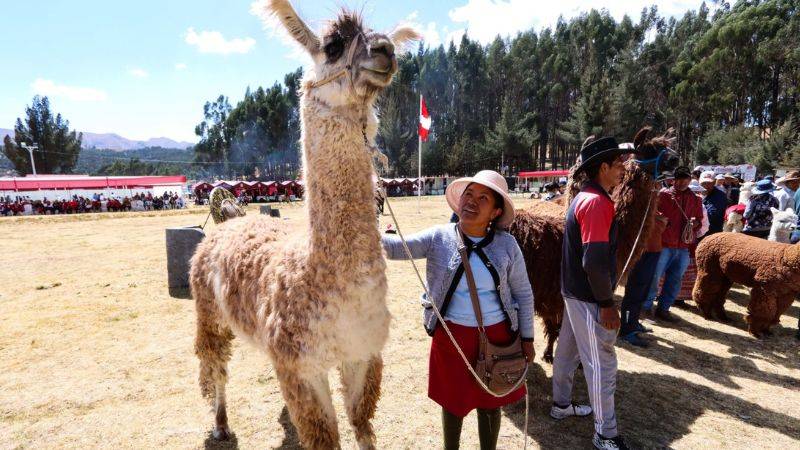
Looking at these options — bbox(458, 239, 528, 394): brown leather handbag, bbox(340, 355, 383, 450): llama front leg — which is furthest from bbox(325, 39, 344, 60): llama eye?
bbox(340, 355, 383, 450): llama front leg

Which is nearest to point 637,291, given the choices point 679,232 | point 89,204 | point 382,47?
point 679,232

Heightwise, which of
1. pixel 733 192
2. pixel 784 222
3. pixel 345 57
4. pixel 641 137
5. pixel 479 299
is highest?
pixel 345 57

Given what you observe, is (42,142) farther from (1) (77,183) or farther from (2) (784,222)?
(2) (784,222)

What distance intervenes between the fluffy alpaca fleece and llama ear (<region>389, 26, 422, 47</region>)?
6.27 meters

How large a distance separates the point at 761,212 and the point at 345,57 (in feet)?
23.9

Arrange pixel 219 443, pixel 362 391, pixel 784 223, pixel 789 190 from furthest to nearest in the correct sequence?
1. pixel 789 190
2. pixel 784 223
3. pixel 219 443
4. pixel 362 391

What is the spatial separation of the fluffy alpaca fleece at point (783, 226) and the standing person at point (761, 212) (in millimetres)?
441

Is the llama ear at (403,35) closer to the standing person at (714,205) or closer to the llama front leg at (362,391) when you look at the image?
the llama front leg at (362,391)

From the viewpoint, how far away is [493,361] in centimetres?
202

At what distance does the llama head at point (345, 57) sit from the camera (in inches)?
68.7

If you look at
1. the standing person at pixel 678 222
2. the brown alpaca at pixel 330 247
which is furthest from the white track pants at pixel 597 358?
the standing person at pixel 678 222

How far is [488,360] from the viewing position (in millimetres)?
2023

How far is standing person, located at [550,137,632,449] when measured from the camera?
7.85 ft

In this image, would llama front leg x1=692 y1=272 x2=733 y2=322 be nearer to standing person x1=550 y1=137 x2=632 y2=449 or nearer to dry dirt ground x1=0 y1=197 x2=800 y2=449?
dry dirt ground x1=0 y1=197 x2=800 y2=449
